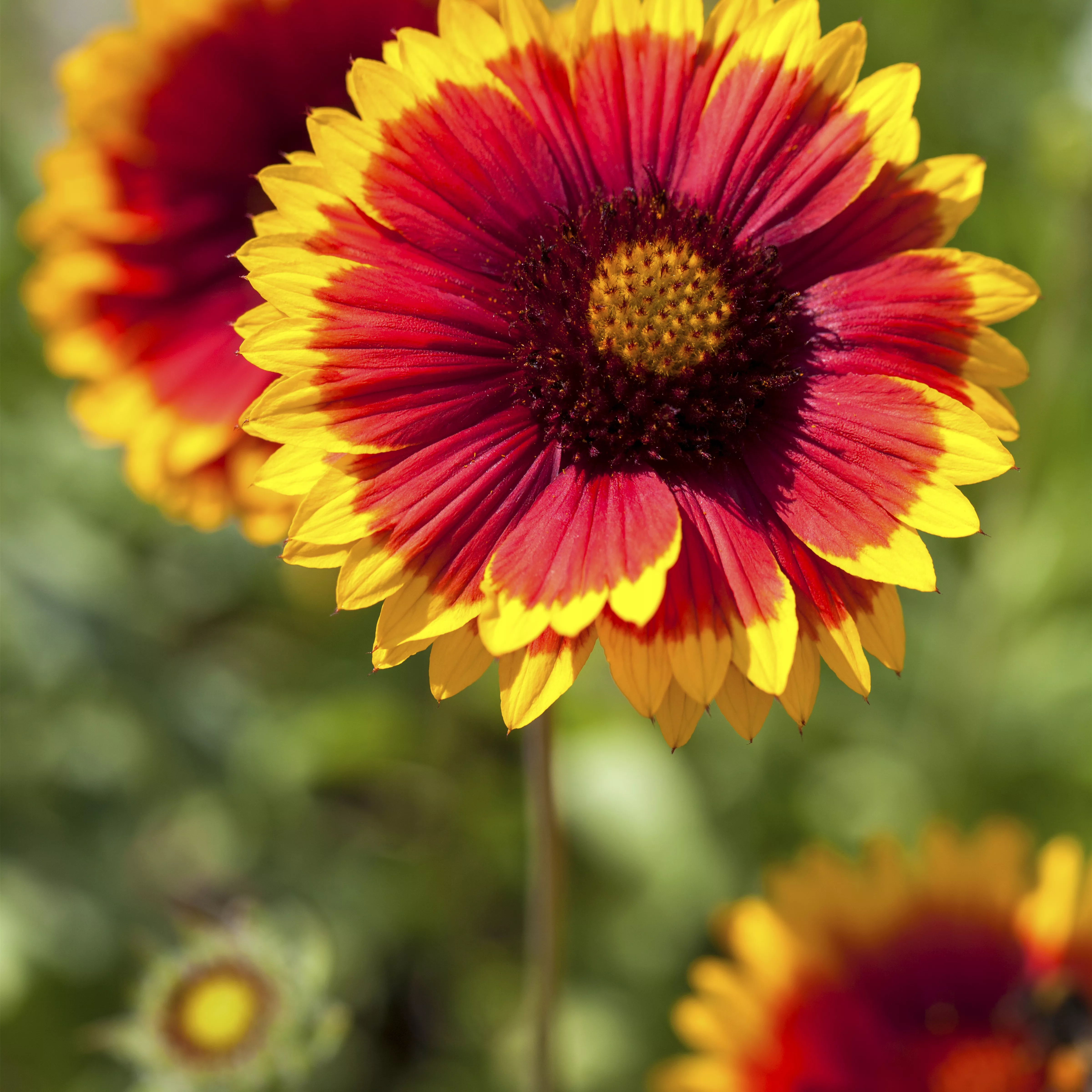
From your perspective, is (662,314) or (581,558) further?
(662,314)

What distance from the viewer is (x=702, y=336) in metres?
1.21

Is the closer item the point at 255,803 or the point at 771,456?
the point at 771,456

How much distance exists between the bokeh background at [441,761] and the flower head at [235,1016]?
67 centimetres

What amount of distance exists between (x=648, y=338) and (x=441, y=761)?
1.59 metres

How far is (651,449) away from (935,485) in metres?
0.31

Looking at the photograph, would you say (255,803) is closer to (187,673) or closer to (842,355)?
(187,673)

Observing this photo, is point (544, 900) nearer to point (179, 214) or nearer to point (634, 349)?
point (634, 349)

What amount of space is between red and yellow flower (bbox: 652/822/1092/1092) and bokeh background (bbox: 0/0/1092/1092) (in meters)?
0.49

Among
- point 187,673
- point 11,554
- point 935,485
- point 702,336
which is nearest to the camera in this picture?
point 935,485

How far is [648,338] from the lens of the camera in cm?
121

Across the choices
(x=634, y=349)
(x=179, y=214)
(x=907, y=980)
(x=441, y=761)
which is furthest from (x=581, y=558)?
(x=441, y=761)

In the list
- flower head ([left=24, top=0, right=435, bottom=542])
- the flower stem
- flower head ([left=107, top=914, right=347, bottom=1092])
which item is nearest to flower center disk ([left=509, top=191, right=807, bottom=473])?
the flower stem

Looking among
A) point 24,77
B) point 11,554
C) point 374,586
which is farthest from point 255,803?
point 24,77

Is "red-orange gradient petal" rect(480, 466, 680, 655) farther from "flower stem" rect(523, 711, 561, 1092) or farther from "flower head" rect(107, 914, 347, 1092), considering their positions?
"flower head" rect(107, 914, 347, 1092)
